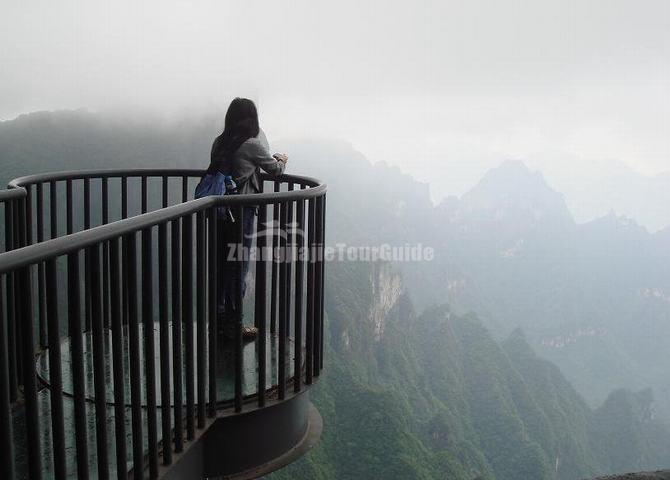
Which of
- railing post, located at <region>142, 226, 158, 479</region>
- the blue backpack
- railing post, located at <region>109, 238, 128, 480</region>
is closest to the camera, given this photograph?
railing post, located at <region>109, 238, 128, 480</region>

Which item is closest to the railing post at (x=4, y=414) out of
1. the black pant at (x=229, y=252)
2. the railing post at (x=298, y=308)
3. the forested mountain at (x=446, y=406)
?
the railing post at (x=298, y=308)

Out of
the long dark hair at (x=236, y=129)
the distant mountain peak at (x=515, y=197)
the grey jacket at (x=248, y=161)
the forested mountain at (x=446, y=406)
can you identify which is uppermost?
the long dark hair at (x=236, y=129)

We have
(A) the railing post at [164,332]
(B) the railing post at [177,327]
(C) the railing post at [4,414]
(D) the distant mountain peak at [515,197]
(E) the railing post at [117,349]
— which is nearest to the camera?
(C) the railing post at [4,414]

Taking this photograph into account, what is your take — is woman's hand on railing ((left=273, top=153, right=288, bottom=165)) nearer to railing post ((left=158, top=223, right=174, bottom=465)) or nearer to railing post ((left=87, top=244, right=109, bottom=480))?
railing post ((left=158, top=223, right=174, bottom=465))

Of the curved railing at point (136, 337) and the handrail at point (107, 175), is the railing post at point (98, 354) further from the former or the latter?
the handrail at point (107, 175)

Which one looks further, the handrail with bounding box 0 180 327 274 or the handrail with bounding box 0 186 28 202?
the handrail with bounding box 0 186 28 202

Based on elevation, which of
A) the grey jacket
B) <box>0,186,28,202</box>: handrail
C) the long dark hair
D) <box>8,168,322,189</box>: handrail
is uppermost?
the long dark hair

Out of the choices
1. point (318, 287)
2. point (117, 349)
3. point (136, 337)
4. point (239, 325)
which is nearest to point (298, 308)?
point (318, 287)

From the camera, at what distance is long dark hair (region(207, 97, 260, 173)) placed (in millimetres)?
3482

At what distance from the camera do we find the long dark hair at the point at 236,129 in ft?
11.4

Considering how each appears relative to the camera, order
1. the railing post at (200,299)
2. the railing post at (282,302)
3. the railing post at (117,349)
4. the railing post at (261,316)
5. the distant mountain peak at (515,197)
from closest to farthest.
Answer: the railing post at (117,349) < the railing post at (200,299) < the railing post at (261,316) < the railing post at (282,302) < the distant mountain peak at (515,197)

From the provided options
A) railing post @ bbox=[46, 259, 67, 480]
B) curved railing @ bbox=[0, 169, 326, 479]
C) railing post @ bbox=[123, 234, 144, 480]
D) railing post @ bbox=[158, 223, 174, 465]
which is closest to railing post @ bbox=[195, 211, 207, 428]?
curved railing @ bbox=[0, 169, 326, 479]

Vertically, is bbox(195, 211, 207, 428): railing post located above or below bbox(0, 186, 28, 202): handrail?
below

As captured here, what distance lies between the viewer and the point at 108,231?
5.73 ft
